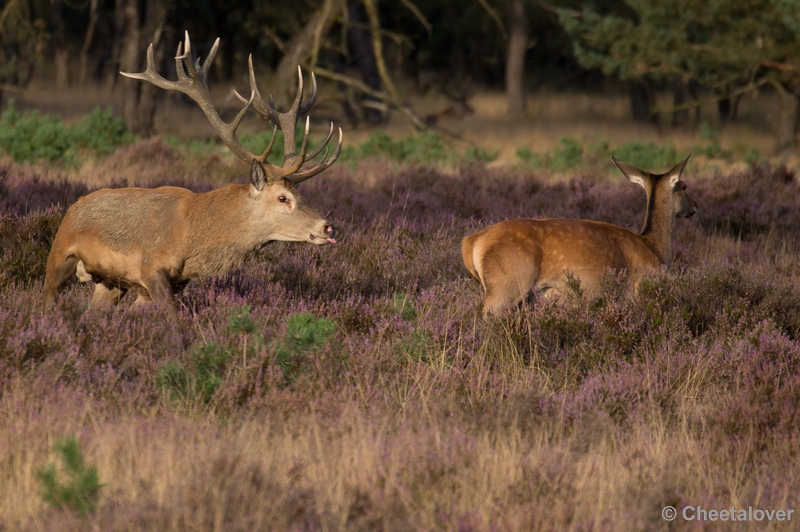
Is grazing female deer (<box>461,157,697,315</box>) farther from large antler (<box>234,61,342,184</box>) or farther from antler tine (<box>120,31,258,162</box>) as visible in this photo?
antler tine (<box>120,31,258,162</box>)

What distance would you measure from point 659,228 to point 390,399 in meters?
3.51

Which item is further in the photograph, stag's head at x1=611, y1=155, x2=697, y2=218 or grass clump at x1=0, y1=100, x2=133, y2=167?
grass clump at x1=0, y1=100, x2=133, y2=167

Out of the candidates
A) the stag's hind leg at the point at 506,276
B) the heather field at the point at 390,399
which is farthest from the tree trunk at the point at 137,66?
the stag's hind leg at the point at 506,276

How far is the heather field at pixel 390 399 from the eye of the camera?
355cm

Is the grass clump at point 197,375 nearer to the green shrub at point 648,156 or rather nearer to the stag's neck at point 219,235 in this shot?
the stag's neck at point 219,235

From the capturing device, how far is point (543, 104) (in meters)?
32.6

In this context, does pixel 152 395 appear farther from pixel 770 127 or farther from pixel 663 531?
pixel 770 127

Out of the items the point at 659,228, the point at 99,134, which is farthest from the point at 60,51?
the point at 659,228

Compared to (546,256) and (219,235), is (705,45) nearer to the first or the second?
(546,256)

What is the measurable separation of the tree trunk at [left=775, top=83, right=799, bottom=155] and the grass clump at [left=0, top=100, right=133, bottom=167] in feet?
44.2

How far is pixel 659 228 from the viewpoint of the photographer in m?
7.59

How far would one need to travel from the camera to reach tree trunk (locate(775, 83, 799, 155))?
800 inches

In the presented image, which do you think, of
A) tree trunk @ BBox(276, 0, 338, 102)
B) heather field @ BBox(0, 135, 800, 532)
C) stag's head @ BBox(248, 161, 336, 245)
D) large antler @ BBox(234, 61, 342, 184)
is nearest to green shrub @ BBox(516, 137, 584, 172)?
tree trunk @ BBox(276, 0, 338, 102)

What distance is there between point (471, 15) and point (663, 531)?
106ft
